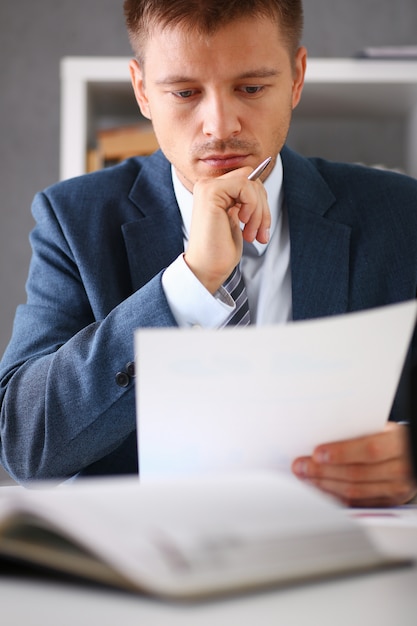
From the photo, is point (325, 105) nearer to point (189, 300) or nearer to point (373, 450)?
point (189, 300)

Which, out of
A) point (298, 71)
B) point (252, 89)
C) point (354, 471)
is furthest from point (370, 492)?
point (298, 71)

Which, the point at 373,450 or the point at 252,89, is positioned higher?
the point at 252,89

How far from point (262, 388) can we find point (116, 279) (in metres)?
0.75

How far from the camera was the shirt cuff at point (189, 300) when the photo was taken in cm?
111

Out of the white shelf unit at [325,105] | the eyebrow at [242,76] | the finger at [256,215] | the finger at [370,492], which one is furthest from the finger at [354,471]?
the white shelf unit at [325,105]

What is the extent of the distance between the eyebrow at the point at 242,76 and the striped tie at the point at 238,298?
0.31 metres

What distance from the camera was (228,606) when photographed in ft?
1.54

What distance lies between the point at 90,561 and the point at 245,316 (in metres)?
0.88

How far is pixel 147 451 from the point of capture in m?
0.75

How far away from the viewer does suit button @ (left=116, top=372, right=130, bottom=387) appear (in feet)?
3.61

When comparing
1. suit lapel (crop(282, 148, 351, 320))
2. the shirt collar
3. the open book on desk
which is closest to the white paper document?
the open book on desk

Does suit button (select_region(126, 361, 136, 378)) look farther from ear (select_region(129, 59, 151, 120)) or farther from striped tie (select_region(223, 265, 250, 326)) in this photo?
ear (select_region(129, 59, 151, 120))

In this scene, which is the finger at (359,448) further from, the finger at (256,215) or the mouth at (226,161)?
the mouth at (226,161)

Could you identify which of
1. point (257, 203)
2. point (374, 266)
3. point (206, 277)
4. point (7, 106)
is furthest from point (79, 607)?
point (7, 106)
